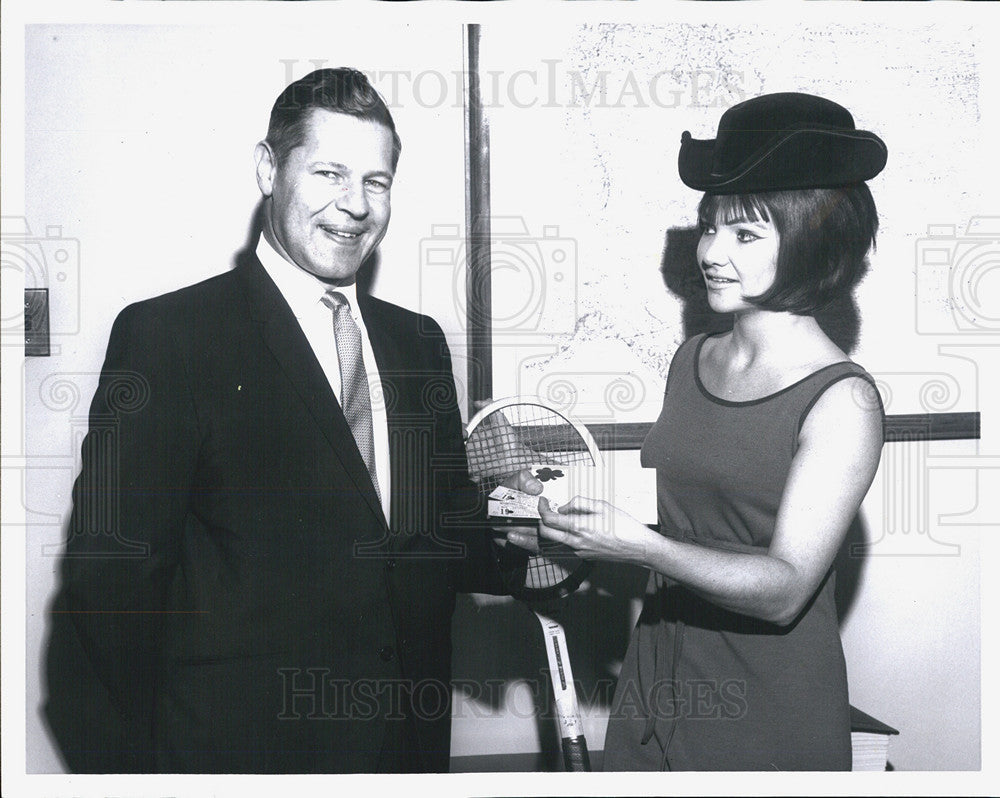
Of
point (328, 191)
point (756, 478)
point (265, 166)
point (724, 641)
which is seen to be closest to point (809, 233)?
point (756, 478)

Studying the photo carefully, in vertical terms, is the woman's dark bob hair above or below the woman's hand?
above

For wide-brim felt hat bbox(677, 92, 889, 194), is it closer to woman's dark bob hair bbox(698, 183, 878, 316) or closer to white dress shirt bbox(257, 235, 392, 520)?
woman's dark bob hair bbox(698, 183, 878, 316)

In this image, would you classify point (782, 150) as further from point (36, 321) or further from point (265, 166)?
point (36, 321)

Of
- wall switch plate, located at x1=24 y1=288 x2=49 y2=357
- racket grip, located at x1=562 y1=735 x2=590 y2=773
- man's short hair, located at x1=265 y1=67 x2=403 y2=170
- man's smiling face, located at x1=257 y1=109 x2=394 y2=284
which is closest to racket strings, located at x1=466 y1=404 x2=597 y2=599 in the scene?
racket grip, located at x1=562 y1=735 x2=590 y2=773

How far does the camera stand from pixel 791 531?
127cm

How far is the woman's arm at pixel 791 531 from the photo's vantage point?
1.27 meters

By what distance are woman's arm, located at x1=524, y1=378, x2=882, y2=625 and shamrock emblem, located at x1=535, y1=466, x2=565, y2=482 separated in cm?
7

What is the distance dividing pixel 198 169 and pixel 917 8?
1.24 meters

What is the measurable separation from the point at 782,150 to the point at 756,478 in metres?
0.52

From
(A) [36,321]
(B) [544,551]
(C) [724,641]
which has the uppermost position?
(A) [36,321]

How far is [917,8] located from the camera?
149 cm

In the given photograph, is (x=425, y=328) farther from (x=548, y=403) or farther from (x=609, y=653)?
(x=609, y=653)

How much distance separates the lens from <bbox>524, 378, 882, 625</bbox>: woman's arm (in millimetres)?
1269

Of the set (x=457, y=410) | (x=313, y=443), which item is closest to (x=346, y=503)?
(x=313, y=443)
